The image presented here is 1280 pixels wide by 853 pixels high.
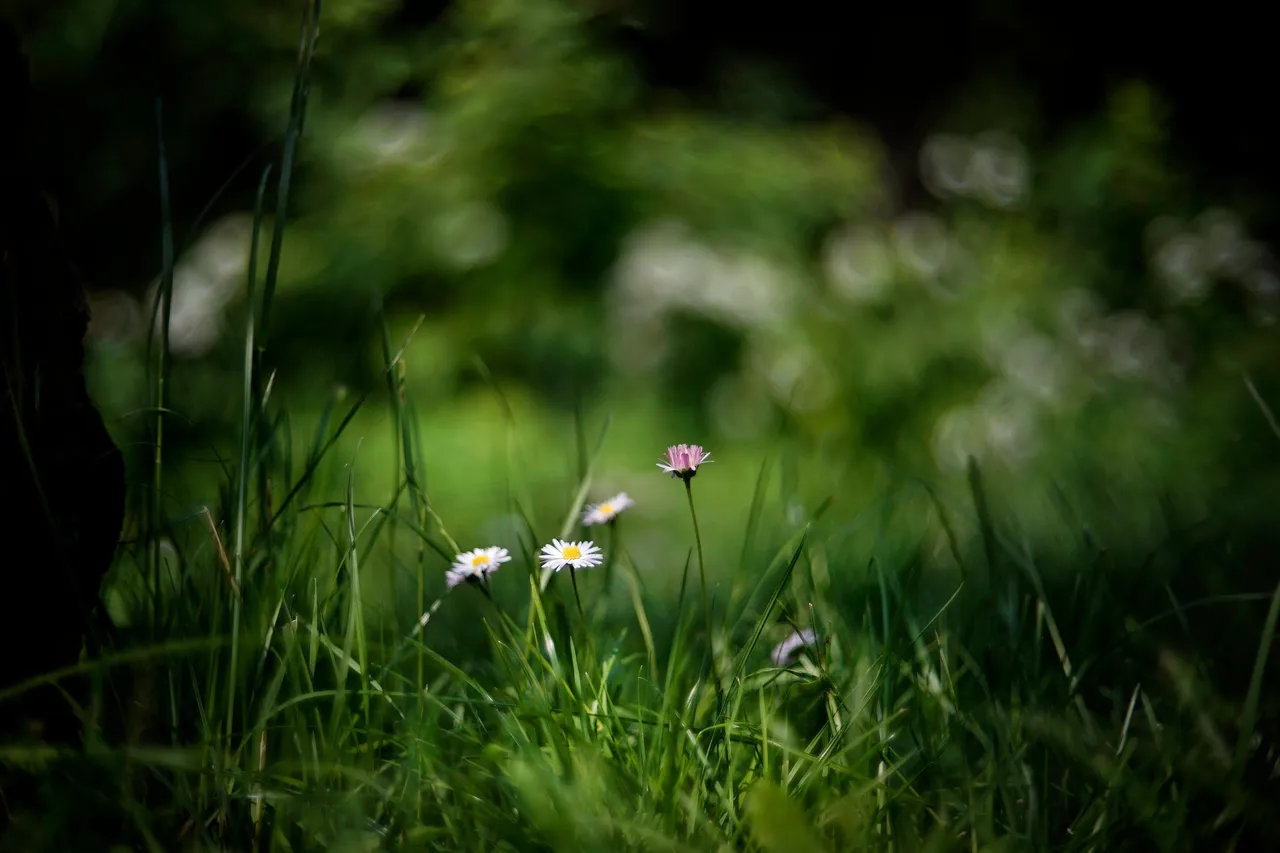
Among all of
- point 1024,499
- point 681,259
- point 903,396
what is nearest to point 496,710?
point 1024,499

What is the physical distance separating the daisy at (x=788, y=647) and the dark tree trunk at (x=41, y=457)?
724 mm

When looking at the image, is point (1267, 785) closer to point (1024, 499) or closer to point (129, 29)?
point (1024, 499)

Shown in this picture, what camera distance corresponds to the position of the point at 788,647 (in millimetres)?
1146

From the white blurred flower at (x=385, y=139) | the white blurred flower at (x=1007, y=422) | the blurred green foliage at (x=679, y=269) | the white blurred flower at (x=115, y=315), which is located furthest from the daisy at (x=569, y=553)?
the white blurred flower at (x=115, y=315)

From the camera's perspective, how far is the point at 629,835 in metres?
0.82

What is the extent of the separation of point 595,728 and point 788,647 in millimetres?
305

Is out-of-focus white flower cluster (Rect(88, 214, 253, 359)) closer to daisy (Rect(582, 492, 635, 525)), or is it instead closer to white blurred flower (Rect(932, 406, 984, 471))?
white blurred flower (Rect(932, 406, 984, 471))

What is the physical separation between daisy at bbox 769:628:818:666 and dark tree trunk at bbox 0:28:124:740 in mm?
724

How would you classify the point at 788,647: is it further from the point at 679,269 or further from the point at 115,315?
the point at 115,315

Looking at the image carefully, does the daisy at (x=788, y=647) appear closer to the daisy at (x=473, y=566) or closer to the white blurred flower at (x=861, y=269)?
the daisy at (x=473, y=566)

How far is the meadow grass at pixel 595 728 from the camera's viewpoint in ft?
2.73

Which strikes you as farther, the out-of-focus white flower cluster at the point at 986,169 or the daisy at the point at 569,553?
the out-of-focus white flower cluster at the point at 986,169

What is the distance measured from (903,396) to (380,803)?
8.49 ft

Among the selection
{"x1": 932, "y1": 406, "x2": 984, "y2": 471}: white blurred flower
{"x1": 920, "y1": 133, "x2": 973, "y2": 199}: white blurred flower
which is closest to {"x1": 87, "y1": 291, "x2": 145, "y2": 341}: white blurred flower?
{"x1": 932, "y1": 406, "x2": 984, "y2": 471}: white blurred flower
